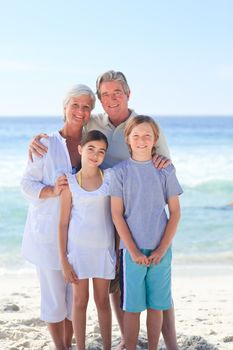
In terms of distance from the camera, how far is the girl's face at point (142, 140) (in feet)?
13.2

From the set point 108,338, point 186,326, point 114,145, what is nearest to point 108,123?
point 114,145

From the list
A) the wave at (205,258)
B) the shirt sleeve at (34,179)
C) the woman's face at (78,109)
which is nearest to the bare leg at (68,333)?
the shirt sleeve at (34,179)

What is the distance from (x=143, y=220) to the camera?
401 cm

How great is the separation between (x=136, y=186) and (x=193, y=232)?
22.5ft

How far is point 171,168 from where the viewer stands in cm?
411

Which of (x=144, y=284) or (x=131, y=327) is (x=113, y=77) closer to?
(x=144, y=284)

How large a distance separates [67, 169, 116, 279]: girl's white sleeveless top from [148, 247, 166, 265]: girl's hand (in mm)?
288

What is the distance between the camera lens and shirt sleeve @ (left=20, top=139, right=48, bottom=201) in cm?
414

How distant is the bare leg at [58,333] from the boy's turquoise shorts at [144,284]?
579 mm

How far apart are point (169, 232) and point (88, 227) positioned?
55 centimetres

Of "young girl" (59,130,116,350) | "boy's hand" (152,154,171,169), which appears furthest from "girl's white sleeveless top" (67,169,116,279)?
"boy's hand" (152,154,171,169)

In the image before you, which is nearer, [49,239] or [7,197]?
[49,239]

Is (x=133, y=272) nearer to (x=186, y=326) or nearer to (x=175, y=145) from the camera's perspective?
(x=186, y=326)

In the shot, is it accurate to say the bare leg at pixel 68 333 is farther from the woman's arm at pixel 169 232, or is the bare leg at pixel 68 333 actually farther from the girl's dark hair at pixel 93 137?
the girl's dark hair at pixel 93 137
